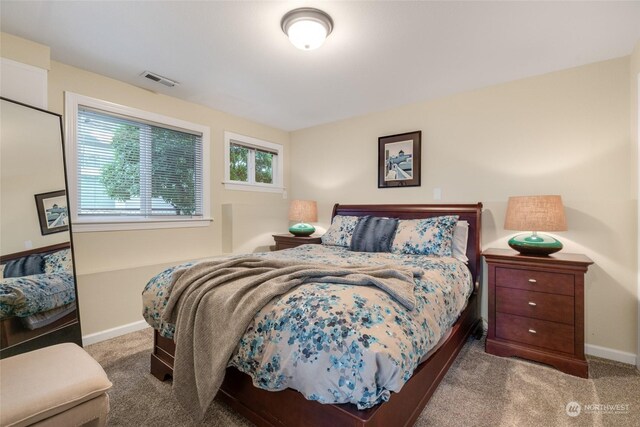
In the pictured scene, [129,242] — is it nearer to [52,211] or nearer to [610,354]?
[52,211]

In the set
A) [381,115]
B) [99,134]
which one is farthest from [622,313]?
[99,134]

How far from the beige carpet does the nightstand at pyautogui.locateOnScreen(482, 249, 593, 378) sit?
0.35 feet

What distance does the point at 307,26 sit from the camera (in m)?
1.84

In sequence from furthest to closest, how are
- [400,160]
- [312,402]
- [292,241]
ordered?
[292,241] → [400,160] → [312,402]

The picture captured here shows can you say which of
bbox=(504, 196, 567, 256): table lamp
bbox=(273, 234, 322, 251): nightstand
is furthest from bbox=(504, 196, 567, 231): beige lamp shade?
bbox=(273, 234, 322, 251): nightstand

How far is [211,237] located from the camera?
351cm

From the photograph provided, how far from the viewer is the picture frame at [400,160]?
10.7 ft

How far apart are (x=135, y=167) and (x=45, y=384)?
2.24 m

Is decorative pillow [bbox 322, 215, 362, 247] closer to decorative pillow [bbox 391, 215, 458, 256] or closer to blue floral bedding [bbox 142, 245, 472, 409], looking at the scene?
decorative pillow [bbox 391, 215, 458, 256]

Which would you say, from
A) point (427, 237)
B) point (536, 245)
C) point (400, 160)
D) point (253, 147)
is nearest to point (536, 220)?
point (536, 245)

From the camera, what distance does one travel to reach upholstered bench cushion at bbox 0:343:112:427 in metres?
1.02

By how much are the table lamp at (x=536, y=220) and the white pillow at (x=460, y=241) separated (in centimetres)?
39

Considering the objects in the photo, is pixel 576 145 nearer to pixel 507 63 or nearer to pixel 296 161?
pixel 507 63

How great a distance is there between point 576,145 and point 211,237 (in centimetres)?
369
